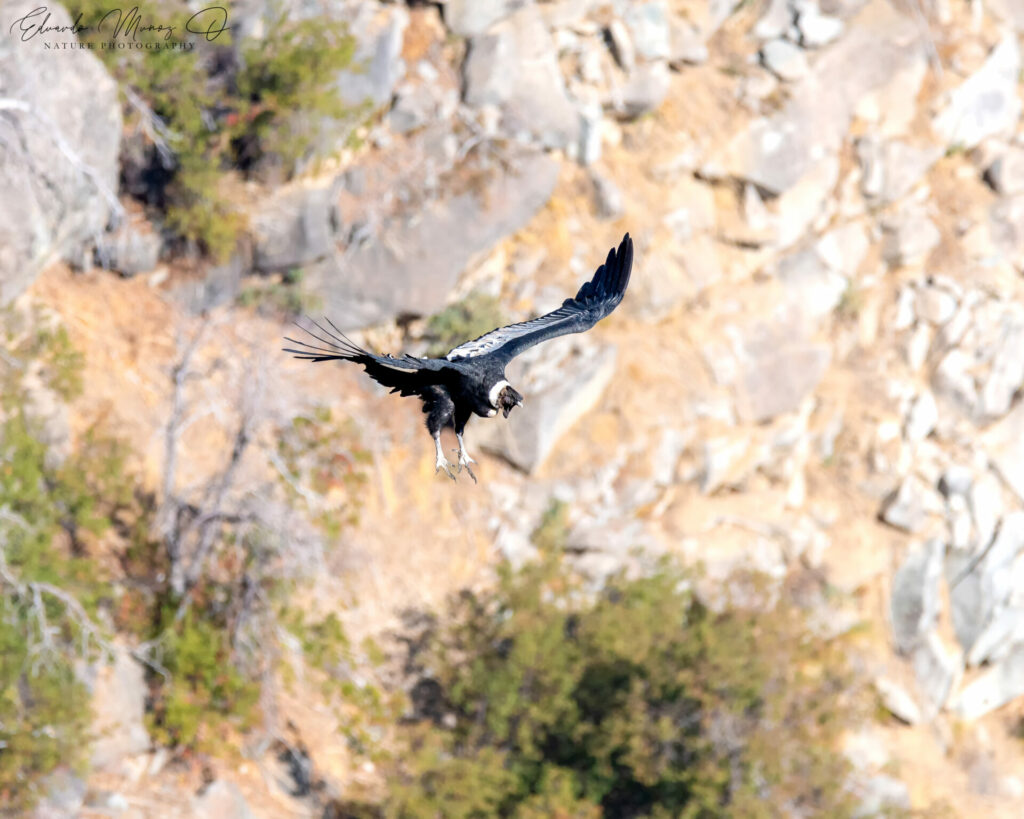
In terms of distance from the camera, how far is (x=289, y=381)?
60.0ft

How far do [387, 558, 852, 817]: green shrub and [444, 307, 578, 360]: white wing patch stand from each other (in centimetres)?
874

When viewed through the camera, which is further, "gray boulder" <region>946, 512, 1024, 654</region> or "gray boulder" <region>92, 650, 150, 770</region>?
"gray boulder" <region>946, 512, 1024, 654</region>

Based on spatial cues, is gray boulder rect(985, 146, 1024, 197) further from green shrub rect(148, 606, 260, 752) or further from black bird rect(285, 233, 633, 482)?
black bird rect(285, 233, 633, 482)

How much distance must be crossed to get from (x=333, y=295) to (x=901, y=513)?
11.2 metres

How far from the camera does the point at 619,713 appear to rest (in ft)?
61.0

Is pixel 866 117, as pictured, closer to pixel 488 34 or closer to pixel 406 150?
pixel 488 34

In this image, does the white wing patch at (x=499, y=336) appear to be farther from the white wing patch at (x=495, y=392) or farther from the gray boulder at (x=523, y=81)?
the gray boulder at (x=523, y=81)

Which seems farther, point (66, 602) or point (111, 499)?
point (111, 499)

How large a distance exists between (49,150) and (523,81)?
755 centimetres

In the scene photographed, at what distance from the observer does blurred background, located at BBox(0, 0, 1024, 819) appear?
17.1 meters

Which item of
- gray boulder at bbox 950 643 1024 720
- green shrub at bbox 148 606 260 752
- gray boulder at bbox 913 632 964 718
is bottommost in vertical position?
gray boulder at bbox 950 643 1024 720

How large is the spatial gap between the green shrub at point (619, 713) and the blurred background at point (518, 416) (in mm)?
65

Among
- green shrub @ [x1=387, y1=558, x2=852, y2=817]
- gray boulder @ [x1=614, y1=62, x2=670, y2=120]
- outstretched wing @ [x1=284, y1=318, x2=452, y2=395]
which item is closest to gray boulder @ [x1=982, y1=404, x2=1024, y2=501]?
green shrub @ [x1=387, y1=558, x2=852, y2=817]

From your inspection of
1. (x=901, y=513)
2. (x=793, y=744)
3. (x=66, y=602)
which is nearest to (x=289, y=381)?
(x=66, y=602)
